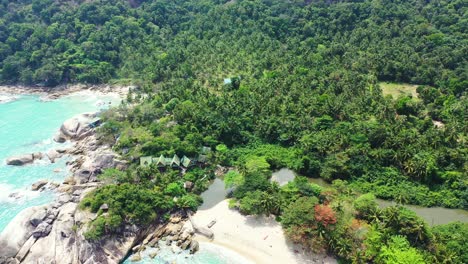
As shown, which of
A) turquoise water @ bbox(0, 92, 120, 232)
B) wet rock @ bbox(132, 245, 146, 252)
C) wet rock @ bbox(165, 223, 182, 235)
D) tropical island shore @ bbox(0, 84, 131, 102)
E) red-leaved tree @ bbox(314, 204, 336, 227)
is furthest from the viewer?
tropical island shore @ bbox(0, 84, 131, 102)

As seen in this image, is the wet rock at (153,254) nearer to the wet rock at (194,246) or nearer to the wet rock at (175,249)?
the wet rock at (175,249)

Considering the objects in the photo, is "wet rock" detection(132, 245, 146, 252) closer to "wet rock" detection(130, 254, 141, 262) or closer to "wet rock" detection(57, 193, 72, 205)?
"wet rock" detection(130, 254, 141, 262)

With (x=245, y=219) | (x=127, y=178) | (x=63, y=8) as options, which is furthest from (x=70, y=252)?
(x=63, y=8)

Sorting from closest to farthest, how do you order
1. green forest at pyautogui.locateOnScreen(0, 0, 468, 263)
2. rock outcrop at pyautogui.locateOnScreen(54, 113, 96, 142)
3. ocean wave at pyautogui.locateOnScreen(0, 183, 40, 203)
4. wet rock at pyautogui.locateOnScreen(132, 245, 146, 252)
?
wet rock at pyautogui.locateOnScreen(132, 245, 146, 252), green forest at pyautogui.locateOnScreen(0, 0, 468, 263), ocean wave at pyautogui.locateOnScreen(0, 183, 40, 203), rock outcrop at pyautogui.locateOnScreen(54, 113, 96, 142)

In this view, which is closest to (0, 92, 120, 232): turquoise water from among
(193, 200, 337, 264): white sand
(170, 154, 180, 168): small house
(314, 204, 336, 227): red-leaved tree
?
(170, 154, 180, 168): small house

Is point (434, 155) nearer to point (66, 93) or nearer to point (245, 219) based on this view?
point (245, 219)

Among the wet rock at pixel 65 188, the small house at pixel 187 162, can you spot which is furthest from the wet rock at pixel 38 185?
the small house at pixel 187 162

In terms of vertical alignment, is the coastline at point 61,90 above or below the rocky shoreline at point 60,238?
below

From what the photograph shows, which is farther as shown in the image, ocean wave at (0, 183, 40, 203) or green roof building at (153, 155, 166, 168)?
green roof building at (153, 155, 166, 168)
